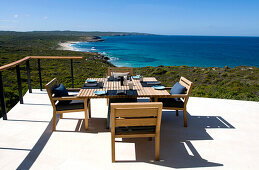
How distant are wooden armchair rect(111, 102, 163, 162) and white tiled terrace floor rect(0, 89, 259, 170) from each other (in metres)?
0.27

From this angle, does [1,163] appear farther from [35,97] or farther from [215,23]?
[215,23]

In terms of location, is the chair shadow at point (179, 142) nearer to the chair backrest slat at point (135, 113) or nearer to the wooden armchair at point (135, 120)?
the wooden armchair at point (135, 120)

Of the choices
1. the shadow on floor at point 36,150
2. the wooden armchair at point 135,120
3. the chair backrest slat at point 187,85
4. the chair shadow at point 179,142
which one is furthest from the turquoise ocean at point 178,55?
the wooden armchair at point 135,120

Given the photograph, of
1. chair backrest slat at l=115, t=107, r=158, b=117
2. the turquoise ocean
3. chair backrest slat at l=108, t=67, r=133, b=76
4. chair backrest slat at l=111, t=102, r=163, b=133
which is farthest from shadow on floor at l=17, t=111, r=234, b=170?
the turquoise ocean

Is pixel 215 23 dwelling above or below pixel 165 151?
above

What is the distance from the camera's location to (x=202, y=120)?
3.56 m

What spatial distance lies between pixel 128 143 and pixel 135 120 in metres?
0.66

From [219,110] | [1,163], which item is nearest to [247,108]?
[219,110]

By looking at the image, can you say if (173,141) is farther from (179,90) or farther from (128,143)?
(179,90)

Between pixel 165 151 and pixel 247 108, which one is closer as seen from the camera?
pixel 165 151

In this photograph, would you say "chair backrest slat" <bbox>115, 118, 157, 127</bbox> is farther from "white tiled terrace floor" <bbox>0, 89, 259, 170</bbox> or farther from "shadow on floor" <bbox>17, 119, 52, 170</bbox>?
"shadow on floor" <bbox>17, 119, 52, 170</bbox>

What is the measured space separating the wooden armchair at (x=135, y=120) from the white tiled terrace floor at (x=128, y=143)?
0.90 ft

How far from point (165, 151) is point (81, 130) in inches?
52.7

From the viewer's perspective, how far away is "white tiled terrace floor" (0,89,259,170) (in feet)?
7.39
